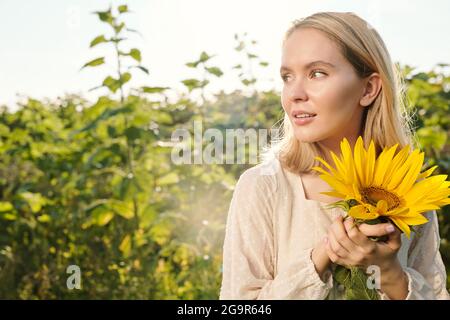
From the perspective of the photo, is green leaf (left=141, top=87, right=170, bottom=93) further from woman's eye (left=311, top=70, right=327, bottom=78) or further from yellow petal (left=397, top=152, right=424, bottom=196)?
yellow petal (left=397, top=152, right=424, bottom=196)

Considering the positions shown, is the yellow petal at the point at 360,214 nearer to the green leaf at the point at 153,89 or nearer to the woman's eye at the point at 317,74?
the woman's eye at the point at 317,74

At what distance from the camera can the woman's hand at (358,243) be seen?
914mm

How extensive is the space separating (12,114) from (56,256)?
94 centimetres

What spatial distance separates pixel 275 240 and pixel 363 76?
1.23 ft

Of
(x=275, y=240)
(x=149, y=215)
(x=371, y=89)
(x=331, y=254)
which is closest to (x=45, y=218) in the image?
(x=149, y=215)

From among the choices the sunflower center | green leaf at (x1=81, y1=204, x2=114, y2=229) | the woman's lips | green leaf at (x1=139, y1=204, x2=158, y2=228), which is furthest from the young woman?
green leaf at (x1=81, y1=204, x2=114, y2=229)

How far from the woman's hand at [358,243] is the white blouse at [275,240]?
0.15 metres

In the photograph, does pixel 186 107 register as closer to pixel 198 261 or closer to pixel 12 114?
pixel 198 261

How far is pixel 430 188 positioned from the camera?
95 cm

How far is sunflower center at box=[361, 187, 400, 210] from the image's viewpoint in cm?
94

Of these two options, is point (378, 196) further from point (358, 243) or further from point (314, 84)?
point (314, 84)

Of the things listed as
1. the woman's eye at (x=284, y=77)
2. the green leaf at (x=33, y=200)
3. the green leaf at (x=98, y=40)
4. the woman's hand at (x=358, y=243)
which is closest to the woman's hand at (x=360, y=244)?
the woman's hand at (x=358, y=243)
